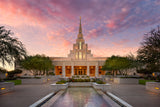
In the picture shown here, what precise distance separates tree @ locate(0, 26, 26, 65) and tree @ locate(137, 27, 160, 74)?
15.2 meters

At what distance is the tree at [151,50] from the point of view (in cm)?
1533

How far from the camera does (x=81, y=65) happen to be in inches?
2505

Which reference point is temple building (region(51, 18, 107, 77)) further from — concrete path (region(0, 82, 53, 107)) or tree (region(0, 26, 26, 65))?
concrete path (region(0, 82, 53, 107))

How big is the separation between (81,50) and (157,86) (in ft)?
176

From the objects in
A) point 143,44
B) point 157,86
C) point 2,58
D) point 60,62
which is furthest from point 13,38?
point 60,62

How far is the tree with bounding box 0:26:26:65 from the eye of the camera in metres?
14.8

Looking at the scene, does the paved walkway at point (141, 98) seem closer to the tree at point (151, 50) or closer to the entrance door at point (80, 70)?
the tree at point (151, 50)

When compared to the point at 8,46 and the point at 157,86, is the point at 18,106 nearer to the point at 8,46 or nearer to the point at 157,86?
the point at 8,46

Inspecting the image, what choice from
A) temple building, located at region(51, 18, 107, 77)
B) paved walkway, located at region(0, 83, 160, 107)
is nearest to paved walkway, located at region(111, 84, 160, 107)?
paved walkway, located at region(0, 83, 160, 107)

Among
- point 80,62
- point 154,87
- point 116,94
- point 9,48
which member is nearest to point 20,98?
point 9,48

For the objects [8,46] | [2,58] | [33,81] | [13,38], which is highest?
[13,38]

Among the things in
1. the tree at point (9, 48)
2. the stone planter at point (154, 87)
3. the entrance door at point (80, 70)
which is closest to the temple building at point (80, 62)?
the entrance door at point (80, 70)

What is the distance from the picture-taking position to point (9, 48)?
14773mm

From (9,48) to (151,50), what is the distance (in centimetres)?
1647
